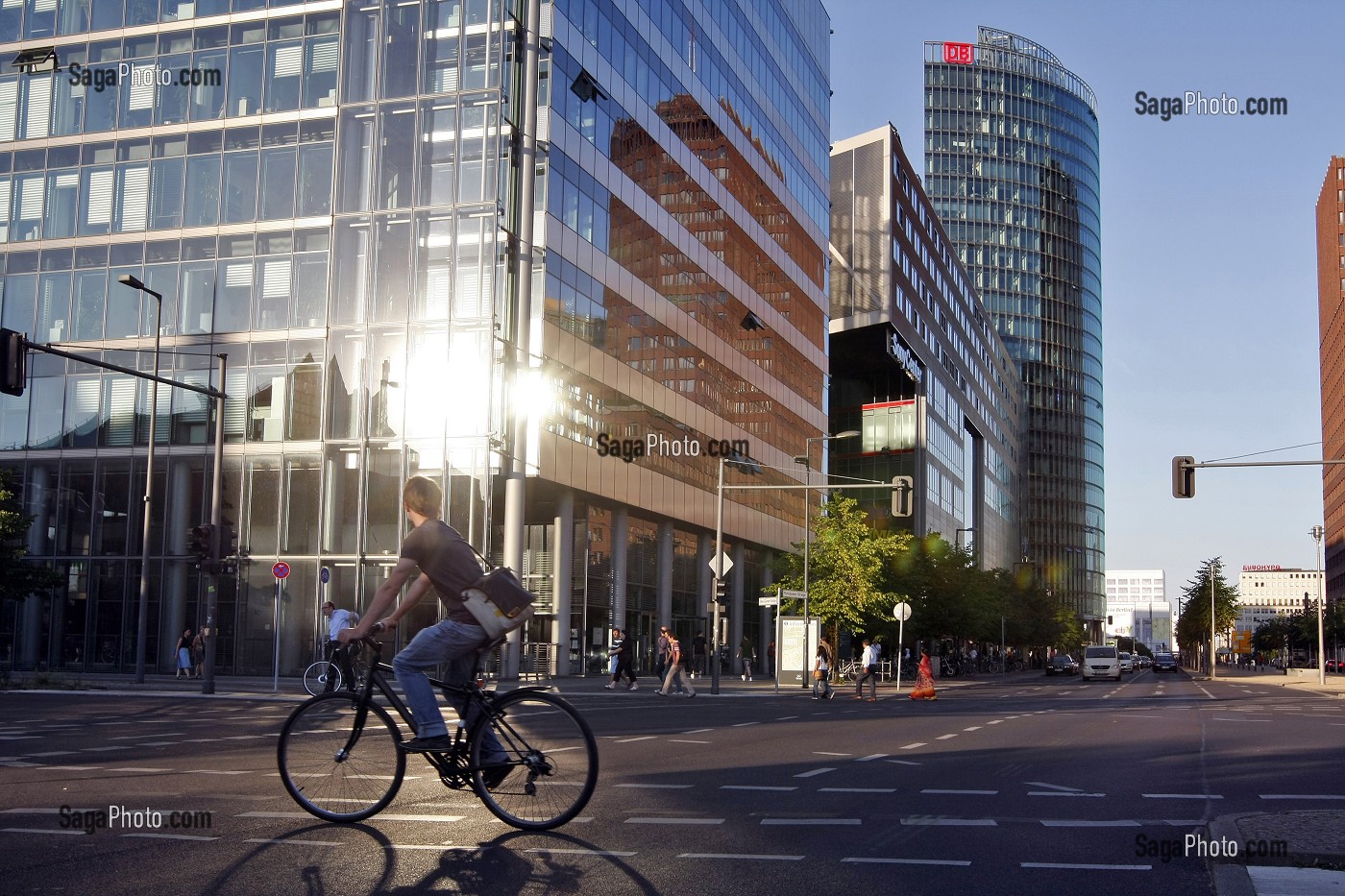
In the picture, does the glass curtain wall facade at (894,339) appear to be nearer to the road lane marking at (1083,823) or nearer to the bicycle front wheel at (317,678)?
the bicycle front wheel at (317,678)

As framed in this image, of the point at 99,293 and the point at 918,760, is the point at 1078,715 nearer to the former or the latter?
Result: the point at 918,760

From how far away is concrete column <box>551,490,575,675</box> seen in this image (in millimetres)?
42625

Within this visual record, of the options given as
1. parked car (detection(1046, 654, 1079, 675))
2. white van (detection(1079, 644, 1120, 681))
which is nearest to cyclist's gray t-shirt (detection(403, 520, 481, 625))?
white van (detection(1079, 644, 1120, 681))

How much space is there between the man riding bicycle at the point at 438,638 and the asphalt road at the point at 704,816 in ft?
1.79

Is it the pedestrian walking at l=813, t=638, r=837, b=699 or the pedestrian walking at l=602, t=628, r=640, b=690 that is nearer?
the pedestrian walking at l=813, t=638, r=837, b=699

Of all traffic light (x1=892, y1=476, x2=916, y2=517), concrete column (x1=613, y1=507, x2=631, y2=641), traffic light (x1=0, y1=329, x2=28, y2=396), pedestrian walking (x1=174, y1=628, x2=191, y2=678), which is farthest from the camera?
concrete column (x1=613, y1=507, x2=631, y2=641)

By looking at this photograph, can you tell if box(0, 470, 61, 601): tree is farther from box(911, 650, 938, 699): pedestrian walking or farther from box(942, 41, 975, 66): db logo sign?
box(942, 41, 975, 66): db logo sign

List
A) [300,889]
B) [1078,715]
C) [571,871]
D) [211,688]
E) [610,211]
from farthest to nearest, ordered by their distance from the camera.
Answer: [610,211]
[211,688]
[1078,715]
[571,871]
[300,889]

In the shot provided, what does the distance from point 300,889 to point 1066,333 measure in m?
179

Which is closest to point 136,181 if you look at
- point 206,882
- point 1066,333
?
point 206,882

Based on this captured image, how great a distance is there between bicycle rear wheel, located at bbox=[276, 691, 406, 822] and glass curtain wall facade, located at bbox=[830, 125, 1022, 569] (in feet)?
215

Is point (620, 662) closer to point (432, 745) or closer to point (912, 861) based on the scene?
point (432, 745)

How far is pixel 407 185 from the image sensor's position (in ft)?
131

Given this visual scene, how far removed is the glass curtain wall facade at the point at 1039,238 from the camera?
167500 millimetres
